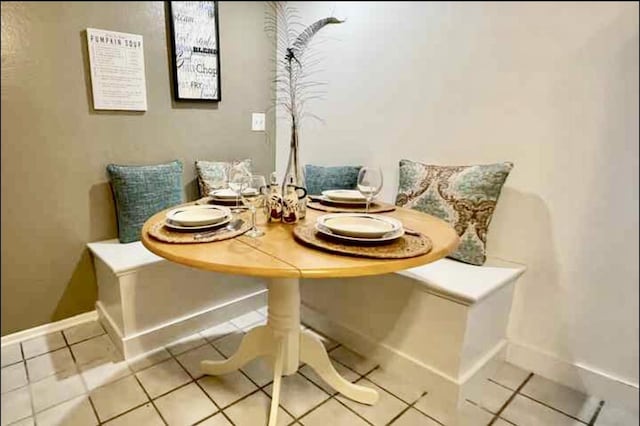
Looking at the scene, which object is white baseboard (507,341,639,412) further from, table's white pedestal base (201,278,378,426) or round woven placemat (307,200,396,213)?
round woven placemat (307,200,396,213)

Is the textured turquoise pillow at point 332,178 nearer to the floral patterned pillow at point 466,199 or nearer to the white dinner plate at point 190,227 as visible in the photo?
the floral patterned pillow at point 466,199

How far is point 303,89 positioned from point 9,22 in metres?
1.67

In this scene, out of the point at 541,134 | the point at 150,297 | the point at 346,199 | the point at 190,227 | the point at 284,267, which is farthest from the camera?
the point at 150,297

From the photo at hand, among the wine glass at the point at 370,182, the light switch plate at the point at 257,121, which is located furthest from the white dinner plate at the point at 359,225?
the light switch plate at the point at 257,121

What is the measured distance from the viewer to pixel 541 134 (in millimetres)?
1484

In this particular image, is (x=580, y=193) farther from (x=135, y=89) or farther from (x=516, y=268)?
(x=135, y=89)

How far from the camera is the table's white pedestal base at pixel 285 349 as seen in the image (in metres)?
1.34

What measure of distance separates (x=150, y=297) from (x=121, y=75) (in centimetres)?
113

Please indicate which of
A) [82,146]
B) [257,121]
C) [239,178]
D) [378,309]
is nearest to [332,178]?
[257,121]

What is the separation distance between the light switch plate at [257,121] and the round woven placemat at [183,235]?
38.1 inches

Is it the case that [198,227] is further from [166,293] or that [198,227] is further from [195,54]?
[195,54]

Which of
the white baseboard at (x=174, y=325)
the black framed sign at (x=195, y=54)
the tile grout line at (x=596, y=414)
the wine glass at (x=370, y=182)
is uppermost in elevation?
the black framed sign at (x=195, y=54)

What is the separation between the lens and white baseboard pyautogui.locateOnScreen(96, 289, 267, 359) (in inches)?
66.1

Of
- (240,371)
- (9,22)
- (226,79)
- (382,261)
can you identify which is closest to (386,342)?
(240,371)
